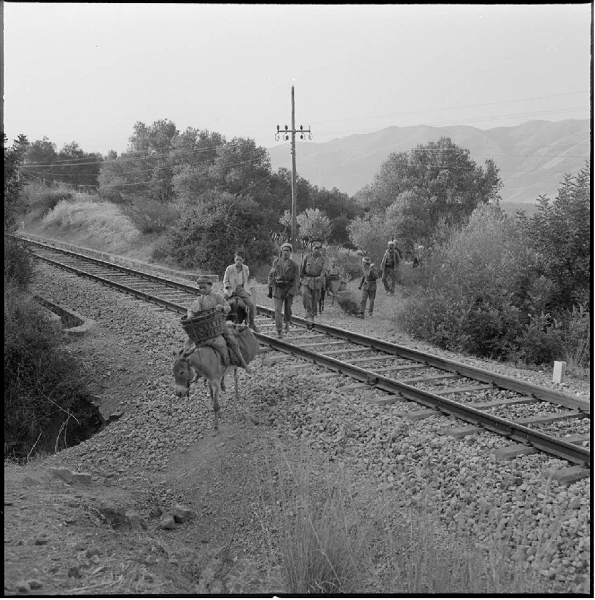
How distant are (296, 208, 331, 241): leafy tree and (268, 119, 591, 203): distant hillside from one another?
420 inches

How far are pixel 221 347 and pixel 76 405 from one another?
13.9 ft

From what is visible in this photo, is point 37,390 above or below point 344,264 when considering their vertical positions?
below

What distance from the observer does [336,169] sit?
159000 millimetres

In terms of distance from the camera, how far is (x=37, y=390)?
33.0 feet

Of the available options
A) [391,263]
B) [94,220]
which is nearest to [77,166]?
[94,220]

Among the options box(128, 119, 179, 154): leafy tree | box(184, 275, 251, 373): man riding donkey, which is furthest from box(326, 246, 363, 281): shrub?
box(128, 119, 179, 154): leafy tree

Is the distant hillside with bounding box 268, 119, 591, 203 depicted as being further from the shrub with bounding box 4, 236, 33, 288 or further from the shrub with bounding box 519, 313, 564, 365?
the shrub with bounding box 4, 236, 33, 288

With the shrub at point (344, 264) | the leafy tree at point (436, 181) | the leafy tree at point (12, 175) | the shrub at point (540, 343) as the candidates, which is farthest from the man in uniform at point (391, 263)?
the leafy tree at point (436, 181)

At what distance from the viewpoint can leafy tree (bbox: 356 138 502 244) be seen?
37.8 meters

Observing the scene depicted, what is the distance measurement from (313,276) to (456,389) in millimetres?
5291

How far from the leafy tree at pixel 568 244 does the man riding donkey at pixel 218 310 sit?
985 centimetres

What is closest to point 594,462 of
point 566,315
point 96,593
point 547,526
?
point 547,526

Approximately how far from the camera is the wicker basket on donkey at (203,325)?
22.5 feet

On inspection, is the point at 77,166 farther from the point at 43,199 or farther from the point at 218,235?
the point at 218,235
